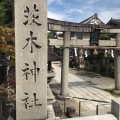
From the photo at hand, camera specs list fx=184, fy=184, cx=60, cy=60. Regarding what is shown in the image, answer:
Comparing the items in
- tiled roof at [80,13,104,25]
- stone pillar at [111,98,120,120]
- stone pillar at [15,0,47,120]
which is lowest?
stone pillar at [111,98,120,120]

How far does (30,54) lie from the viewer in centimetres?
553

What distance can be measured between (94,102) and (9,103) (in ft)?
20.1

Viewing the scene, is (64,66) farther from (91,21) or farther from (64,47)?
(91,21)

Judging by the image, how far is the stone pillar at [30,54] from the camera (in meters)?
5.39

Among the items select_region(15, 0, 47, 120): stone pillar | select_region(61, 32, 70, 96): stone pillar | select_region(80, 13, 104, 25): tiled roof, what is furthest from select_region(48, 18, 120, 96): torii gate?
select_region(80, 13, 104, 25): tiled roof

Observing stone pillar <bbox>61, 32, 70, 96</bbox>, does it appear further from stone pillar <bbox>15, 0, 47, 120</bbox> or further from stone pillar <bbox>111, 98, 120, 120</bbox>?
stone pillar <bbox>111, 98, 120, 120</bbox>

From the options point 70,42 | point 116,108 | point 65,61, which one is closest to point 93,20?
point 70,42

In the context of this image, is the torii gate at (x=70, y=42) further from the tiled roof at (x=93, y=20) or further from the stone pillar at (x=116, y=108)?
the tiled roof at (x=93, y=20)

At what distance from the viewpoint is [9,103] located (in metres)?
8.57

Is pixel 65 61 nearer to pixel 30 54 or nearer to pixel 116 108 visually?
pixel 30 54

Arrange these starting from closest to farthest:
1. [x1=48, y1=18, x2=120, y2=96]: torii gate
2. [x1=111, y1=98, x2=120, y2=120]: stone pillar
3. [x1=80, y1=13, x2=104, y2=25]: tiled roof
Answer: [x1=111, y1=98, x2=120, y2=120]: stone pillar, [x1=48, y1=18, x2=120, y2=96]: torii gate, [x1=80, y1=13, x2=104, y2=25]: tiled roof

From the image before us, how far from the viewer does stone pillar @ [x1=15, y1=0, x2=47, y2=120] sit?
17.7 feet

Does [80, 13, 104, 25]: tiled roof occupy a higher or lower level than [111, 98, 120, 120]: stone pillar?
higher

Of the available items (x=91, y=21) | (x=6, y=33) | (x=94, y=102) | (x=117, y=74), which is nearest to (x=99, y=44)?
(x=117, y=74)
